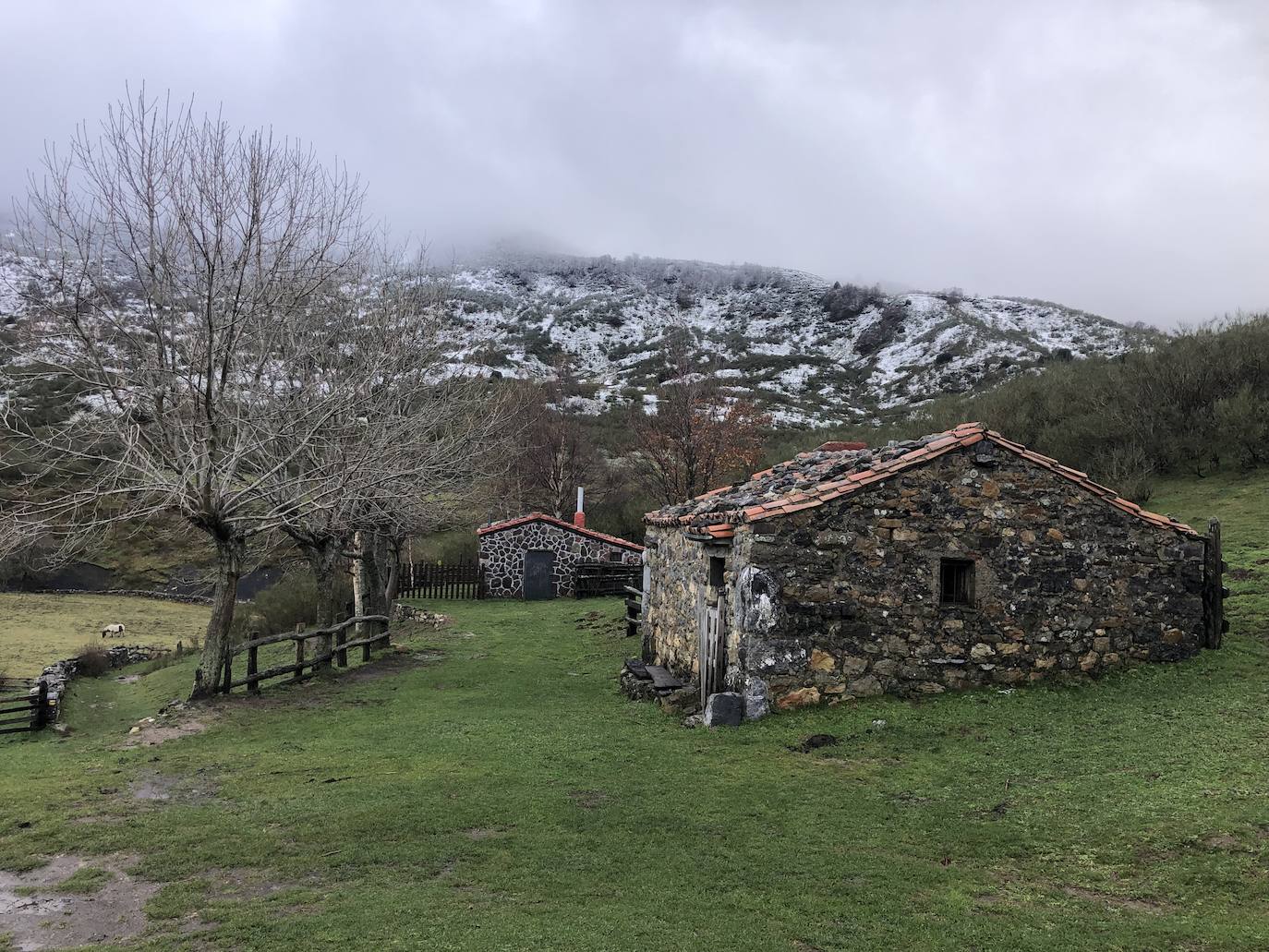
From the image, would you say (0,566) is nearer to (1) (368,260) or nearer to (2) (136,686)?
(2) (136,686)

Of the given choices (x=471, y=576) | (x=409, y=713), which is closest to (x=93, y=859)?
(x=409, y=713)

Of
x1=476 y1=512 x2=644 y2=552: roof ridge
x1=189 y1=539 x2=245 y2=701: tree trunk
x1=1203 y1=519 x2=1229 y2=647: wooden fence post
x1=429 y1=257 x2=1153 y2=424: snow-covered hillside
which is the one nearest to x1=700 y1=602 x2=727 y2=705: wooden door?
x1=1203 y1=519 x2=1229 y2=647: wooden fence post

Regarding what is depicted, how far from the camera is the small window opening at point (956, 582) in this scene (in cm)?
1027

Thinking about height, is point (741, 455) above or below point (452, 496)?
above

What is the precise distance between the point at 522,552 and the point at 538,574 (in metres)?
0.95

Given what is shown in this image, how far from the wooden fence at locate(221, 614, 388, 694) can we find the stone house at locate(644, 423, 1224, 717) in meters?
7.59

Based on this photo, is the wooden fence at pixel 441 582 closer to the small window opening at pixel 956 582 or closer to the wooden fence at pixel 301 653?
the wooden fence at pixel 301 653

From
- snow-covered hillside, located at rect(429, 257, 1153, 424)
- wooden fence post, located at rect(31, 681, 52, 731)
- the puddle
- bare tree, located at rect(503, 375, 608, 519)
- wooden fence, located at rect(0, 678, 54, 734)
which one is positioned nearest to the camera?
the puddle

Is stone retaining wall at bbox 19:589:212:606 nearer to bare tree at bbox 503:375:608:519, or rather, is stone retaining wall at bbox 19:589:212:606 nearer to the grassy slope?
bare tree at bbox 503:375:608:519

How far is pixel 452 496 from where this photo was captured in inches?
806

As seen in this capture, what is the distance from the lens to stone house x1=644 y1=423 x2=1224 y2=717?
9.83 meters

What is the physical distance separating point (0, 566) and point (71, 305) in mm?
28459

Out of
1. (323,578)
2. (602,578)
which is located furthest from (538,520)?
(323,578)

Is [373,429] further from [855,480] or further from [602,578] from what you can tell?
[602,578]
